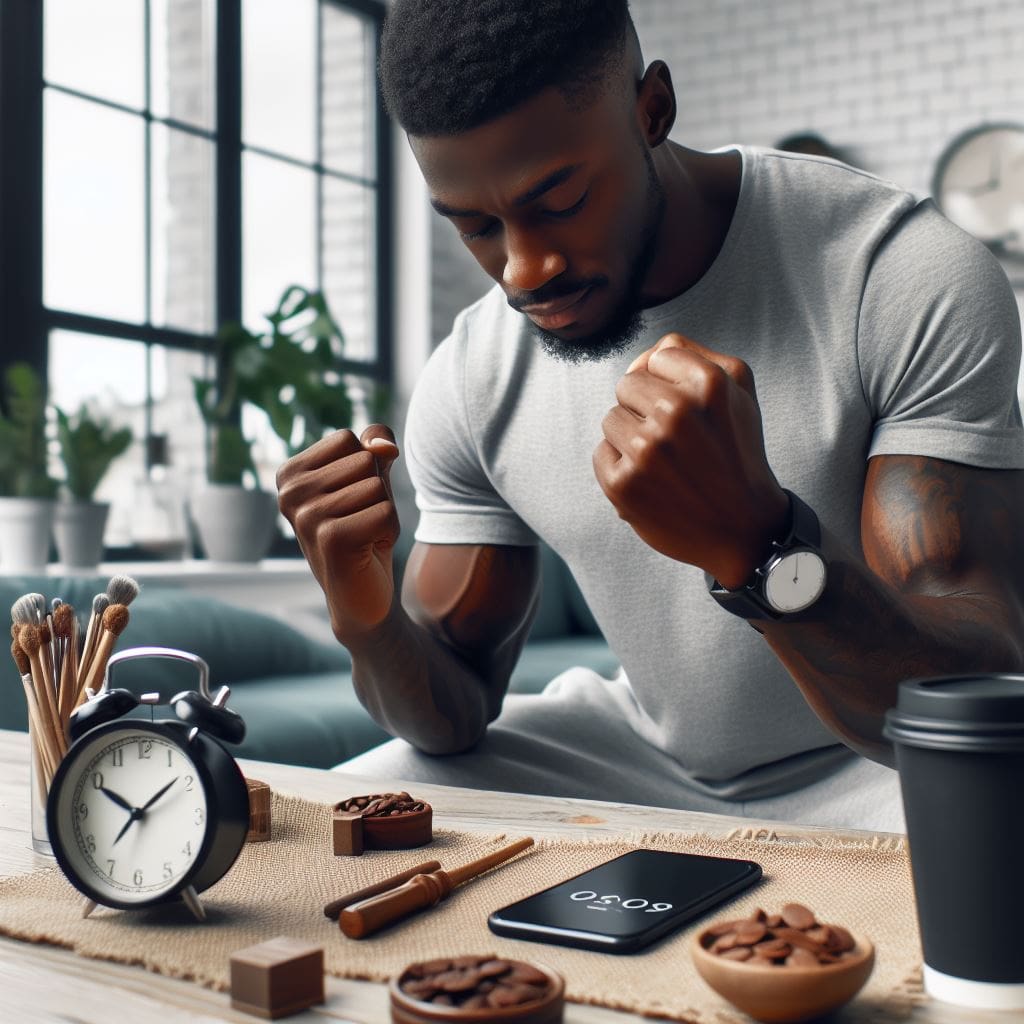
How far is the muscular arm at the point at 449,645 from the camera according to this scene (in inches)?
52.7

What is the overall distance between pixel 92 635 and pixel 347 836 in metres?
0.23

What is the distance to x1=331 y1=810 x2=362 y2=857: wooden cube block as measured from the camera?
90 cm

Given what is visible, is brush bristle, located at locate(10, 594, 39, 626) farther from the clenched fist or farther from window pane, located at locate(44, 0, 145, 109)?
window pane, located at locate(44, 0, 145, 109)

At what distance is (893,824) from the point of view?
132cm

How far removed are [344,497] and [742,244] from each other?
24.1 inches

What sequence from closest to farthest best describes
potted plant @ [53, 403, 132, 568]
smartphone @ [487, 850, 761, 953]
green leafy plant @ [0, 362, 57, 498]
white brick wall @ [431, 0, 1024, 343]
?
smartphone @ [487, 850, 761, 953], green leafy plant @ [0, 362, 57, 498], potted plant @ [53, 403, 132, 568], white brick wall @ [431, 0, 1024, 343]

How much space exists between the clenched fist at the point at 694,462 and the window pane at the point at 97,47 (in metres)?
3.23

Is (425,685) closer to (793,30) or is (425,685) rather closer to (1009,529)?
(1009,529)

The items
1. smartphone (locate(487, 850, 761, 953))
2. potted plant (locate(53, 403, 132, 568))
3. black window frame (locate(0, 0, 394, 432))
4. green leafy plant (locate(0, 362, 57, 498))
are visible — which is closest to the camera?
smartphone (locate(487, 850, 761, 953))

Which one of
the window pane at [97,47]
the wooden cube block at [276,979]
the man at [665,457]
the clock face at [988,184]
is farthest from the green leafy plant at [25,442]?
the clock face at [988,184]

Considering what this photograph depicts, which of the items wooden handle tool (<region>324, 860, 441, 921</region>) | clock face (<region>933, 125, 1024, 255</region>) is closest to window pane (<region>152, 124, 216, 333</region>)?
clock face (<region>933, 125, 1024, 255</region>)

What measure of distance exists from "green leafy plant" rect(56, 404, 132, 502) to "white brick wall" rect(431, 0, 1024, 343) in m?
1.91

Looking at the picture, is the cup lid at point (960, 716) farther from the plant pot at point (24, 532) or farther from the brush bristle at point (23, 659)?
the plant pot at point (24, 532)

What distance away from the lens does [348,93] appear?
479cm
